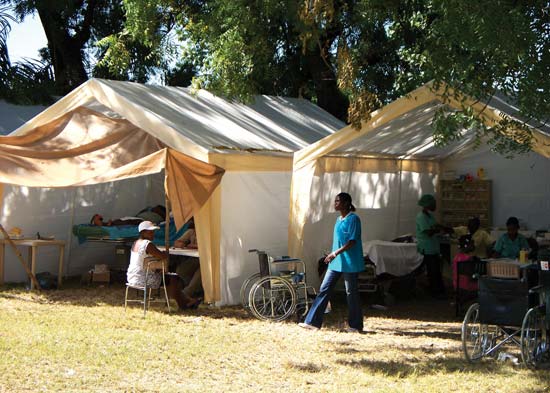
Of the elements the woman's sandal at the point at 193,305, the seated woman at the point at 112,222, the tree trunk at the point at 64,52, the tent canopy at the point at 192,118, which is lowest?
the woman's sandal at the point at 193,305

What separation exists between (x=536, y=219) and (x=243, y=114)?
4695mm

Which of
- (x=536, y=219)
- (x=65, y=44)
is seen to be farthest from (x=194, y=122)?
(x=65, y=44)

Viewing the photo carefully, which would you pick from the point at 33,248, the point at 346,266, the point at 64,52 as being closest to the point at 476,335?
the point at 346,266

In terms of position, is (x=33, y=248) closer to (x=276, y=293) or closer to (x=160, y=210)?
(x=160, y=210)

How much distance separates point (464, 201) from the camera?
13.1 metres

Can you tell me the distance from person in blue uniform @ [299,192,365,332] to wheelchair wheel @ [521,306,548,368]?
202cm

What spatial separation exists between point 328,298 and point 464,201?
220 inches

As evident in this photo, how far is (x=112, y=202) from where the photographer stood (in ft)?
41.5

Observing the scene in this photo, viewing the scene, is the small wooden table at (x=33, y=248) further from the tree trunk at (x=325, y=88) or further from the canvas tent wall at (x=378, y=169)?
the tree trunk at (x=325, y=88)

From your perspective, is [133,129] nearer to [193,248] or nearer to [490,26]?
[193,248]

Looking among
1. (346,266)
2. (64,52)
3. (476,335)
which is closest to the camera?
(476,335)

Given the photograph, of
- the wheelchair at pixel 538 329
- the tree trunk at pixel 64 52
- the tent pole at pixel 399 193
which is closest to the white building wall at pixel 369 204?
the tent pole at pixel 399 193

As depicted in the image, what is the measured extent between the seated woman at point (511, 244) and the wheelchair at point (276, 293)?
2.38 m

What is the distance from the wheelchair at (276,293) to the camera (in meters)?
8.80
